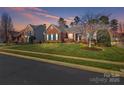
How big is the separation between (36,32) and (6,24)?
0.76m

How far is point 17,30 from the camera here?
22.1 feet

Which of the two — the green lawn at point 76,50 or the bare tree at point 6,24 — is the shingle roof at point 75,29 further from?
the bare tree at point 6,24

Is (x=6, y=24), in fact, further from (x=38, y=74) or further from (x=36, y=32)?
(x=38, y=74)

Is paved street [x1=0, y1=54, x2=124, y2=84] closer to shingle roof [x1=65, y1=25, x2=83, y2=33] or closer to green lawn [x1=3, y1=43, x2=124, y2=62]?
green lawn [x1=3, y1=43, x2=124, y2=62]

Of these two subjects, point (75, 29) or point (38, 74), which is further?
point (75, 29)

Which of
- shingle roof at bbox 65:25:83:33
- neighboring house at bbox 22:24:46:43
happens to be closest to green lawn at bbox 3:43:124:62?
neighboring house at bbox 22:24:46:43

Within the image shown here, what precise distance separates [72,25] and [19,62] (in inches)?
62.6

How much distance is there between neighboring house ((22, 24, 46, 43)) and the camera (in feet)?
21.9

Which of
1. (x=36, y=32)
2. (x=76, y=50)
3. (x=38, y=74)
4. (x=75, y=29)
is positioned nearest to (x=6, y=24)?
(x=36, y=32)

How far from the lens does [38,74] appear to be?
21.5 ft

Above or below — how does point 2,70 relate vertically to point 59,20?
below

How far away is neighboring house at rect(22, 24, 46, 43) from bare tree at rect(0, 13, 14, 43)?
362 millimetres
